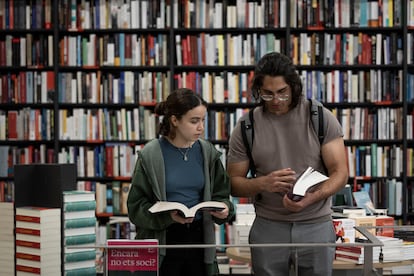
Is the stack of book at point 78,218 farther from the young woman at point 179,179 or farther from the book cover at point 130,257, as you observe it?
the book cover at point 130,257

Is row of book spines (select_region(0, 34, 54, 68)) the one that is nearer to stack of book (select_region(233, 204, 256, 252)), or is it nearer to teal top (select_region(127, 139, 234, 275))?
stack of book (select_region(233, 204, 256, 252))

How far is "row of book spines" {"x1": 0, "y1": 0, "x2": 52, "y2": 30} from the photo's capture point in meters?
6.60

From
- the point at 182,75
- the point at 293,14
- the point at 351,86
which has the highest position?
the point at 293,14

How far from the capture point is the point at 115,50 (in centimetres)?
659

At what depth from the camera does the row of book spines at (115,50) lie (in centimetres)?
656

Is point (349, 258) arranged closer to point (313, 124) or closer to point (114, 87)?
point (313, 124)

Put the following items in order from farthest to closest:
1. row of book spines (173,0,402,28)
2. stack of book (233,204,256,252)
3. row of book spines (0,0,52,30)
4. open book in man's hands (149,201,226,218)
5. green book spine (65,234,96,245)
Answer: row of book spines (0,0,52,30)
row of book spines (173,0,402,28)
stack of book (233,204,256,252)
green book spine (65,234,96,245)
open book in man's hands (149,201,226,218)

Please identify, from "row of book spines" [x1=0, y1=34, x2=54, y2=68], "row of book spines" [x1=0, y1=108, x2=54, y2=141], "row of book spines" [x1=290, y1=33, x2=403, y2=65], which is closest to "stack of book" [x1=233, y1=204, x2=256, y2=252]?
"row of book spines" [x1=290, y1=33, x2=403, y2=65]

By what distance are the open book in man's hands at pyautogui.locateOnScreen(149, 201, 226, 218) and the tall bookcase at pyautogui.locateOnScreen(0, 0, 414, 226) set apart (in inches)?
152

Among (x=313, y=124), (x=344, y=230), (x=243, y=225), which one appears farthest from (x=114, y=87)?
(x=313, y=124)

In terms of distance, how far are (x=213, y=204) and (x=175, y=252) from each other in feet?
1.04

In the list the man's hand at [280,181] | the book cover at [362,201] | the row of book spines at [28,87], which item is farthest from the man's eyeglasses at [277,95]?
the row of book spines at [28,87]

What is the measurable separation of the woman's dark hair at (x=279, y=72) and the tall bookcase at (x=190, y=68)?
3797 millimetres

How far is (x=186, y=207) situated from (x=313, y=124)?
1.87 ft
